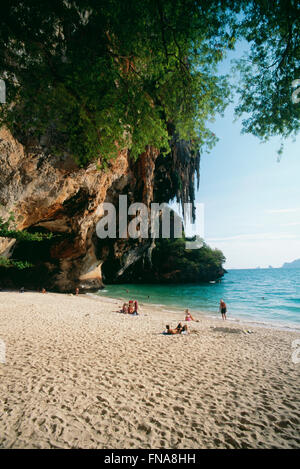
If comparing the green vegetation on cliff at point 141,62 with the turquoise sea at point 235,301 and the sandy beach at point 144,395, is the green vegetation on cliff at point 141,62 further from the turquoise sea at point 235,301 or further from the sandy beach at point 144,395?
the turquoise sea at point 235,301

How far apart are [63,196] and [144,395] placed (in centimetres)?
1125

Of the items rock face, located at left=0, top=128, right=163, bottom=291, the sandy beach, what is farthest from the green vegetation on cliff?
the sandy beach

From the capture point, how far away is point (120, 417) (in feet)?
10.4

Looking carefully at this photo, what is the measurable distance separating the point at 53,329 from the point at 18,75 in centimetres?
867

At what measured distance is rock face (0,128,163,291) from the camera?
28.6ft

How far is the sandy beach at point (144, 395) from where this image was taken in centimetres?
281

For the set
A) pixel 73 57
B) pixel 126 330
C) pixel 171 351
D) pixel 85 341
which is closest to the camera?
pixel 73 57

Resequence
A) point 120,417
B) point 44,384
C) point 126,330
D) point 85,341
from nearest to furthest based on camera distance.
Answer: point 120,417, point 44,384, point 85,341, point 126,330

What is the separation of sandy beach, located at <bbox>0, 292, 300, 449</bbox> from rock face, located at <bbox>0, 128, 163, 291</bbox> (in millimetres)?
5294

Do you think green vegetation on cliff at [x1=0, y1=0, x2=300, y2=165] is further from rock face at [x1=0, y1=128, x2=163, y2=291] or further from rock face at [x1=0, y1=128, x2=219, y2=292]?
rock face at [x1=0, y1=128, x2=219, y2=292]

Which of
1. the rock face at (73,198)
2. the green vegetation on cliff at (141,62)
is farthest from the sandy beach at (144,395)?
the rock face at (73,198)

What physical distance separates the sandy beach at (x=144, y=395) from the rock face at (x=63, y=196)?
529cm
